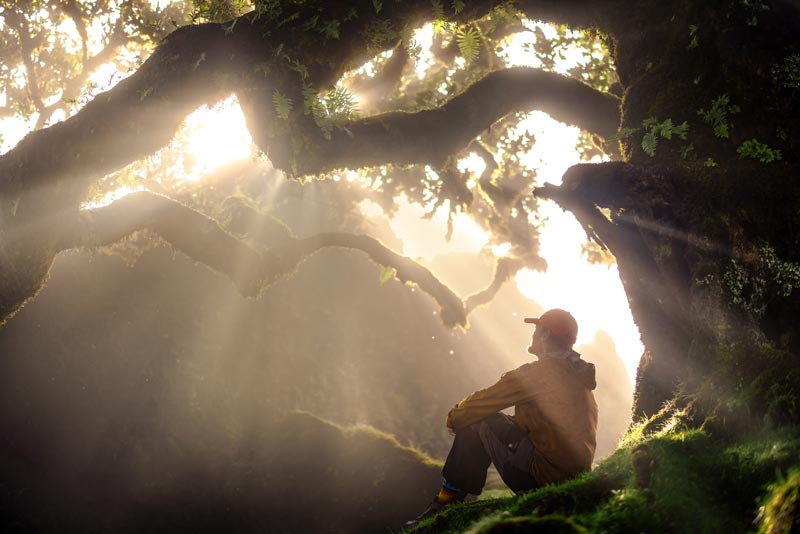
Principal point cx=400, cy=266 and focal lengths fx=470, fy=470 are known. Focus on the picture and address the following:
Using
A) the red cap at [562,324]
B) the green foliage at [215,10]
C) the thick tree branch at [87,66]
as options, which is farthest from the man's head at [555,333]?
the thick tree branch at [87,66]

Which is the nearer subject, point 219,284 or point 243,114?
point 243,114

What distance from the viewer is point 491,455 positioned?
5.42 metres

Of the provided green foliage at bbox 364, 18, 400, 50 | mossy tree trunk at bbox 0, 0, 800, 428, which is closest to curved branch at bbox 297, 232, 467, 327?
mossy tree trunk at bbox 0, 0, 800, 428

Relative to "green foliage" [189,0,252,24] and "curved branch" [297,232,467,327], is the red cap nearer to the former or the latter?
"green foliage" [189,0,252,24]

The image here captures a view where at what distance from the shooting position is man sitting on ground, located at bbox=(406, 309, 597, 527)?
495cm

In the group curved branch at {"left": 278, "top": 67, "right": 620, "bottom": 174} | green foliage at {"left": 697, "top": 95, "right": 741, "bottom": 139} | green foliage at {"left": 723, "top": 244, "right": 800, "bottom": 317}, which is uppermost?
curved branch at {"left": 278, "top": 67, "right": 620, "bottom": 174}

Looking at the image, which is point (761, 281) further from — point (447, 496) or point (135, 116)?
point (135, 116)

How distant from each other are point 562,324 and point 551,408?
1038mm

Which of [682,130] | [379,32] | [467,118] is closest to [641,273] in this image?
[682,130]

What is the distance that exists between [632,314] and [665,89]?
3490 mm

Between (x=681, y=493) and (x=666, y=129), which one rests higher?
(x=666, y=129)

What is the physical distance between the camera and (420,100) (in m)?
14.8

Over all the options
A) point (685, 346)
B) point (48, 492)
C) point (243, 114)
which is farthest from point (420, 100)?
point (48, 492)

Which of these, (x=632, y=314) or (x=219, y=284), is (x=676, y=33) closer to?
(x=632, y=314)
